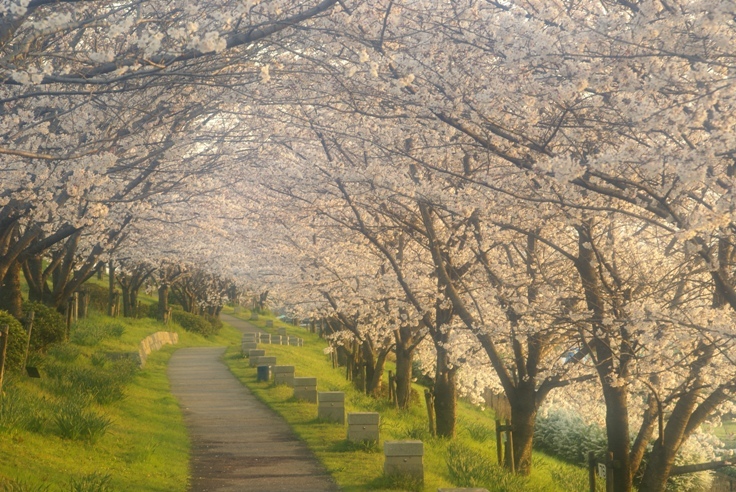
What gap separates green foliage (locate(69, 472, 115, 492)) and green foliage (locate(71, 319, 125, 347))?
16734 millimetres

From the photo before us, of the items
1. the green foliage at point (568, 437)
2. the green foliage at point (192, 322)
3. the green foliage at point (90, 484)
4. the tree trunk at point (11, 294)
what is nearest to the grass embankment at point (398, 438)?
the green foliage at point (90, 484)

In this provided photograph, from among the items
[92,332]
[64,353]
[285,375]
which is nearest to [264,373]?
[285,375]

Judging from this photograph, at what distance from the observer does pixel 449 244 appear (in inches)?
584

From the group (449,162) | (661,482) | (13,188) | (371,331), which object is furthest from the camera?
(371,331)

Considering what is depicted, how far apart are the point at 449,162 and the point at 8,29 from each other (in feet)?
28.3

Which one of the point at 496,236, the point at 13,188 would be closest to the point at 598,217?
the point at 496,236

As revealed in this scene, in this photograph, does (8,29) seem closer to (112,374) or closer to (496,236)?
(496,236)

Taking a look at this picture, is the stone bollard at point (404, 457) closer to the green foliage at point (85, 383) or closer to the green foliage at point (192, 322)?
the green foliage at point (85, 383)

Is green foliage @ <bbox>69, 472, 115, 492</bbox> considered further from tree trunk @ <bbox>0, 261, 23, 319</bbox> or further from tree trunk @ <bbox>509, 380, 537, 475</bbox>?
tree trunk @ <bbox>0, 261, 23, 319</bbox>

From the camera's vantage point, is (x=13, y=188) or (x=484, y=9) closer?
(x=484, y=9)

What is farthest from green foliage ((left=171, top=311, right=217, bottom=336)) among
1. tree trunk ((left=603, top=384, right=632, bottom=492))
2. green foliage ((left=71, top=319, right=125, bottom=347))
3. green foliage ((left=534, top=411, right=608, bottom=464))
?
tree trunk ((left=603, top=384, right=632, bottom=492))

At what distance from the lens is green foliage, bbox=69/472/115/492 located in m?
8.40

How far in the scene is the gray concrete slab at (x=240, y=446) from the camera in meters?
11.4

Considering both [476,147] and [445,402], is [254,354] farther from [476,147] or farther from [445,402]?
[476,147]
